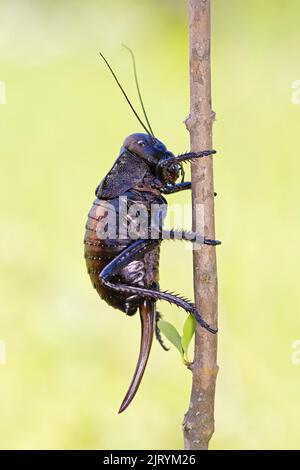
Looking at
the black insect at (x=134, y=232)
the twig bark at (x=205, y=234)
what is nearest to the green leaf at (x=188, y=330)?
the twig bark at (x=205, y=234)

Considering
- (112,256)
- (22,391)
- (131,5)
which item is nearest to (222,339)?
(22,391)

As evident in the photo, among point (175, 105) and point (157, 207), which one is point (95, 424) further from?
point (175, 105)

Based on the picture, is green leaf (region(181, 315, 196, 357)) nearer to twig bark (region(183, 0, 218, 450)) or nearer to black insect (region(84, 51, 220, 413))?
twig bark (region(183, 0, 218, 450))

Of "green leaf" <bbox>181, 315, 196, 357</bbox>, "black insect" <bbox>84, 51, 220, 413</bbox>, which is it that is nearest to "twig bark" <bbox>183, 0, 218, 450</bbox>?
"green leaf" <bbox>181, 315, 196, 357</bbox>

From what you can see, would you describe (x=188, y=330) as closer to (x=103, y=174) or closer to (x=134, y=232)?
(x=134, y=232)

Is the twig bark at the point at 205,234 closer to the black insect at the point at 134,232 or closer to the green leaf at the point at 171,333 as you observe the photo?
the green leaf at the point at 171,333

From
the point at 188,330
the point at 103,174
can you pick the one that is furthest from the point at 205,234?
the point at 103,174

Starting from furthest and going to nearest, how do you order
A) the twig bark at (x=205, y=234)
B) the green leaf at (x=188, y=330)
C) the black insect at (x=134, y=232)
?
the black insect at (x=134, y=232) → the green leaf at (x=188, y=330) → the twig bark at (x=205, y=234)
